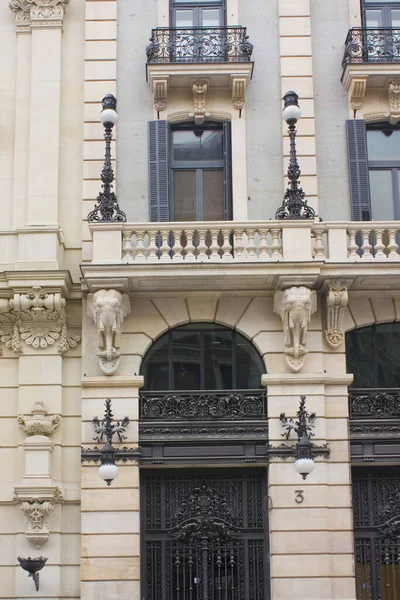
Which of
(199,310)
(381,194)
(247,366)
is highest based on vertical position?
(381,194)

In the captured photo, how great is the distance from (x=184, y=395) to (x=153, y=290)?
2229 millimetres

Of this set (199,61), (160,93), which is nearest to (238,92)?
(199,61)

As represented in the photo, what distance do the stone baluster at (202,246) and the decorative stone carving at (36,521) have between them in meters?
5.72

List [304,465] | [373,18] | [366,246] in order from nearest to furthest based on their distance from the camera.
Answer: [304,465]
[366,246]
[373,18]

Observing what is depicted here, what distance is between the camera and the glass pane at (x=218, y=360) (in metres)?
21.8

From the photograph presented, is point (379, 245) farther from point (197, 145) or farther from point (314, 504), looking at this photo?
point (314, 504)

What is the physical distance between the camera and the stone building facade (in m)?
20.7

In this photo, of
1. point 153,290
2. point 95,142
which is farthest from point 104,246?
point 95,142

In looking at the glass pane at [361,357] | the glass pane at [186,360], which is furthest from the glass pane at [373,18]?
the glass pane at [186,360]

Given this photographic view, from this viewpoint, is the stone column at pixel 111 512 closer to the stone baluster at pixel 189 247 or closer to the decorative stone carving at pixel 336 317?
the stone baluster at pixel 189 247

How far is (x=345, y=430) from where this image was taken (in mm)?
21172

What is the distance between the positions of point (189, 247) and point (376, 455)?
221 inches

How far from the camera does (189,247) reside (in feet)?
69.8

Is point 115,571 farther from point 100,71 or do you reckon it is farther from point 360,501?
Answer: point 100,71
